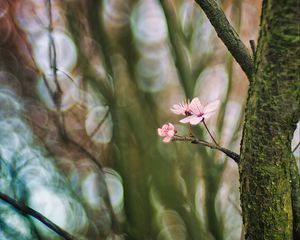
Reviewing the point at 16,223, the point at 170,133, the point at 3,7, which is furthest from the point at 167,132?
the point at 3,7

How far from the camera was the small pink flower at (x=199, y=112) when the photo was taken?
0.67 meters

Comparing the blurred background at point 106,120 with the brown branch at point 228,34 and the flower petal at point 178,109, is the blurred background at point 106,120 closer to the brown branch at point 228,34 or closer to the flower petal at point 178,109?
the flower petal at point 178,109

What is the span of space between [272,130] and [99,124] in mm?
1148

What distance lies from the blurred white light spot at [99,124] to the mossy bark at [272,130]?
43.0 inches

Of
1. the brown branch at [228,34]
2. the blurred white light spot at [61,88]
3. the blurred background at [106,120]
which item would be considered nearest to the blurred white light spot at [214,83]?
the blurred background at [106,120]

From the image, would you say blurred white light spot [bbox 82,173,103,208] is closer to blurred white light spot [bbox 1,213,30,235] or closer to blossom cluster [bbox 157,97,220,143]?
blurred white light spot [bbox 1,213,30,235]

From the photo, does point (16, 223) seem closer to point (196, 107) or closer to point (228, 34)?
point (196, 107)

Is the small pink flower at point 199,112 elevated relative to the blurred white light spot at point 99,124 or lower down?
elevated

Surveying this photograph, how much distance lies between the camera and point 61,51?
5.23 feet

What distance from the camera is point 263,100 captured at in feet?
1.55

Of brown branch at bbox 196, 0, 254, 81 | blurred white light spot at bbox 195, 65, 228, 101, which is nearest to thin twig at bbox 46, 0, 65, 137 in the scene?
blurred white light spot at bbox 195, 65, 228, 101

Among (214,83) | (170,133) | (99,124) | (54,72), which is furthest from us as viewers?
(214,83)

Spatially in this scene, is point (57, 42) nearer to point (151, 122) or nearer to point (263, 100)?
point (151, 122)

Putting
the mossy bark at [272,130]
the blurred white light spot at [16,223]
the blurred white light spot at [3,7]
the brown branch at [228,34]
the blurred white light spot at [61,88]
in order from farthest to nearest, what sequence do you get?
the blurred white light spot at [3,7] → the blurred white light spot at [61,88] → the blurred white light spot at [16,223] → the brown branch at [228,34] → the mossy bark at [272,130]
